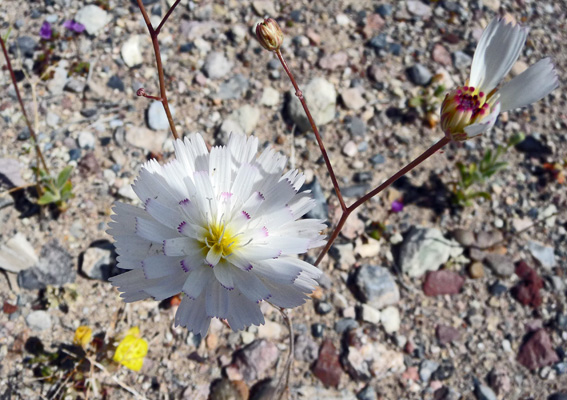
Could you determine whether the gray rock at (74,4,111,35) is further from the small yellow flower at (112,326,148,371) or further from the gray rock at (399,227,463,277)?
the gray rock at (399,227,463,277)

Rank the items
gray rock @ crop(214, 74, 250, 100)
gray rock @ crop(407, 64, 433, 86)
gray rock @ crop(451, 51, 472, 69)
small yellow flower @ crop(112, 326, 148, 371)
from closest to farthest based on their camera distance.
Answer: small yellow flower @ crop(112, 326, 148, 371), gray rock @ crop(214, 74, 250, 100), gray rock @ crop(407, 64, 433, 86), gray rock @ crop(451, 51, 472, 69)

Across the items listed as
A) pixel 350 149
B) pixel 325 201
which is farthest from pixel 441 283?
pixel 350 149

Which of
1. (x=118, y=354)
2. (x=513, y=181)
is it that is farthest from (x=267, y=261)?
(x=513, y=181)

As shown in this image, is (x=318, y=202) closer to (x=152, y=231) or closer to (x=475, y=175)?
(x=475, y=175)

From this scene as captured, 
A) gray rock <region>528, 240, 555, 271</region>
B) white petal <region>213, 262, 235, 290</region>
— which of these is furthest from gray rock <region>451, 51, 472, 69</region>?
white petal <region>213, 262, 235, 290</region>

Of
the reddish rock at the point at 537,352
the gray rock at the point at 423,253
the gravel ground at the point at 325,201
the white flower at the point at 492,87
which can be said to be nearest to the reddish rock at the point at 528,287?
the gravel ground at the point at 325,201

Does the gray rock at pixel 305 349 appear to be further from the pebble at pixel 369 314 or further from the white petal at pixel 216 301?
the white petal at pixel 216 301
